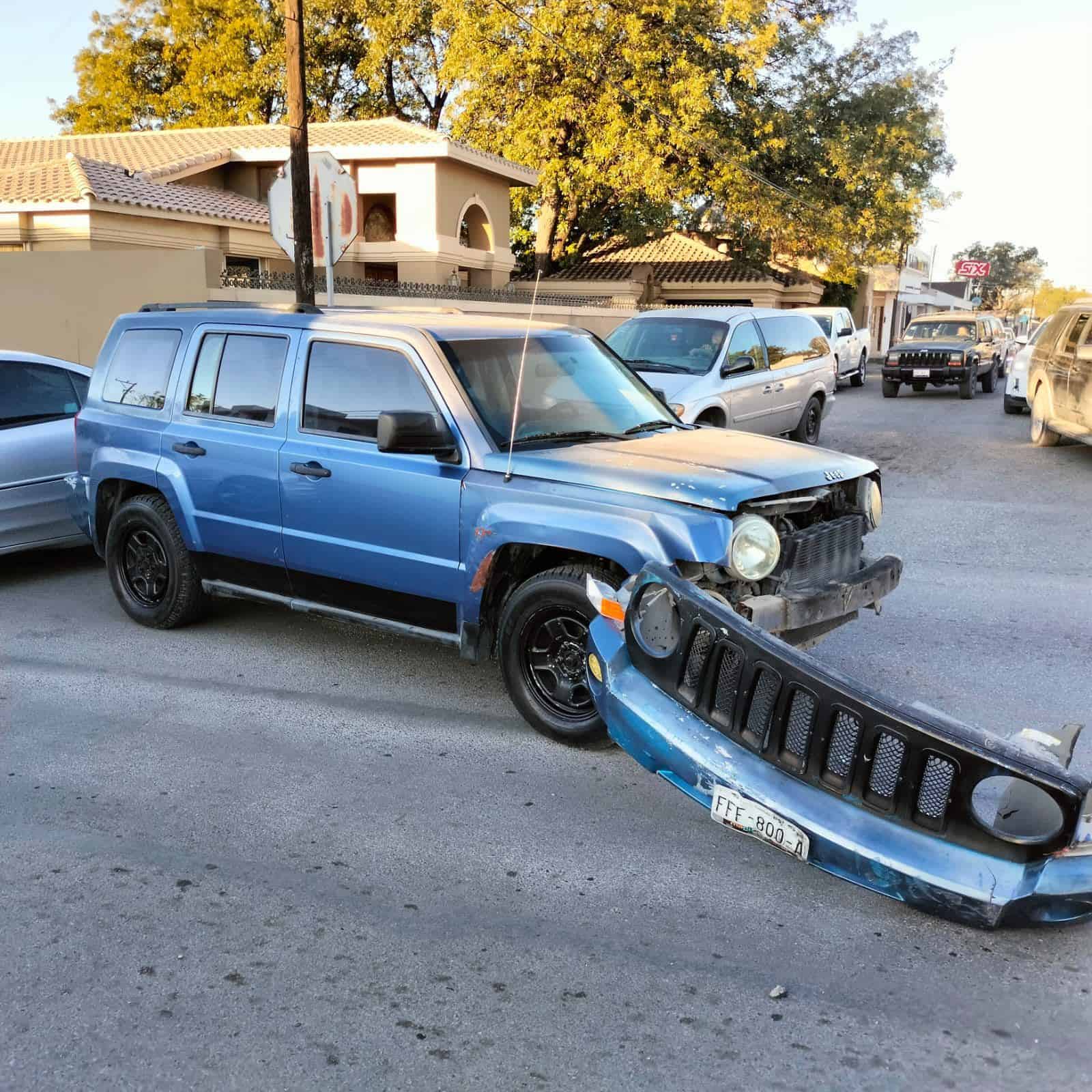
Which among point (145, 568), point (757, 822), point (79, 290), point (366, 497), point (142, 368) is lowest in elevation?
point (145, 568)

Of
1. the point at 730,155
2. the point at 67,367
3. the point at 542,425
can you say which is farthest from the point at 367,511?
the point at 730,155

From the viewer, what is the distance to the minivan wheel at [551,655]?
4.83 meters

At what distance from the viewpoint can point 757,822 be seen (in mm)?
3611

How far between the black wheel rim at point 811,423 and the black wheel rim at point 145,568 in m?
9.12

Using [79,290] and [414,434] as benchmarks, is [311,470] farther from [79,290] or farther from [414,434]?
[79,290]

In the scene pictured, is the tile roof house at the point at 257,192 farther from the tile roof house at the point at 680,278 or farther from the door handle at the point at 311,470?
the door handle at the point at 311,470

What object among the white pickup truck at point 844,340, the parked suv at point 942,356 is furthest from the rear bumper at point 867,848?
the parked suv at point 942,356

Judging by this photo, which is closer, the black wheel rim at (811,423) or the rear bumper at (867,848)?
the rear bumper at (867,848)

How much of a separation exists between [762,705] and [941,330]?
2292cm

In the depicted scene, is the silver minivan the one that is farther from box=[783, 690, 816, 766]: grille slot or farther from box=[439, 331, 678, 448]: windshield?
box=[783, 690, 816, 766]: grille slot

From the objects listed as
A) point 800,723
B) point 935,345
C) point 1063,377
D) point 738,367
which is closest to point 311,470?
point 800,723

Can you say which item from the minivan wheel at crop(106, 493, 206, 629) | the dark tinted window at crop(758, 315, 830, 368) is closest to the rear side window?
the minivan wheel at crop(106, 493, 206, 629)

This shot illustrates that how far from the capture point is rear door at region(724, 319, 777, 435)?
1193 centimetres

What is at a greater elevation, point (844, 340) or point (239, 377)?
point (239, 377)
